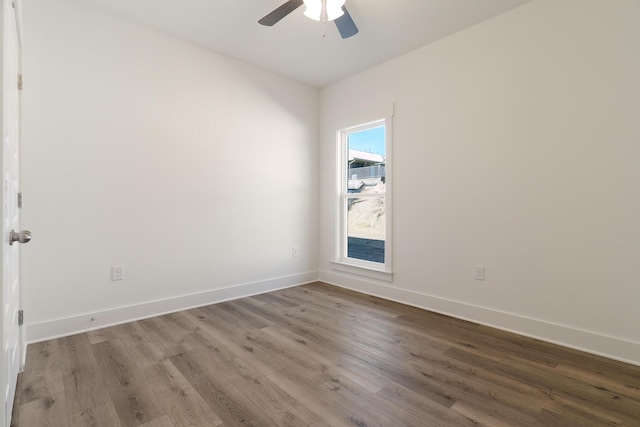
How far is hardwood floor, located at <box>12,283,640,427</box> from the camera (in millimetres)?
1514

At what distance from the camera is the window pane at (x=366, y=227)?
3.70 meters

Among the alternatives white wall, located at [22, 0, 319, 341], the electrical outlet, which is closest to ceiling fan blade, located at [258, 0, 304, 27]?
white wall, located at [22, 0, 319, 341]

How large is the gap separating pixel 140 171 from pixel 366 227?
2567 millimetres

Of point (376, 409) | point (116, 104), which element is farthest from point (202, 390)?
point (116, 104)

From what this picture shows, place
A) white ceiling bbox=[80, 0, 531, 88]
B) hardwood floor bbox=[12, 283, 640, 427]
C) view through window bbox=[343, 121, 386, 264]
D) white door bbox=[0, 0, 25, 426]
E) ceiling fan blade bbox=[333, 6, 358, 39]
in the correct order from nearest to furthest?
white door bbox=[0, 0, 25, 426]
hardwood floor bbox=[12, 283, 640, 427]
ceiling fan blade bbox=[333, 6, 358, 39]
white ceiling bbox=[80, 0, 531, 88]
view through window bbox=[343, 121, 386, 264]

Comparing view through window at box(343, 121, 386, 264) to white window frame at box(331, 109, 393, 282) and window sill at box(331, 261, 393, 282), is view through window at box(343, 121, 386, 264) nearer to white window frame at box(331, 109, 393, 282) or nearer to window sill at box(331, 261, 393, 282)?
white window frame at box(331, 109, 393, 282)

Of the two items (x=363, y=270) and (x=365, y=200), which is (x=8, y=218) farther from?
(x=365, y=200)

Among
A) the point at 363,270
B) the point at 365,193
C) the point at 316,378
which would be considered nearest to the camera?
the point at 316,378

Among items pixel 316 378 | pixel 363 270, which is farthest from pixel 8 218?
pixel 363 270

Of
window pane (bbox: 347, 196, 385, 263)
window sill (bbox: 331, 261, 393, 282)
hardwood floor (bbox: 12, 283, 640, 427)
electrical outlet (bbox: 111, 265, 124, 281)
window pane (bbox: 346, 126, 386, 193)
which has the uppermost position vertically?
window pane (bbox: 346, 126, 386, 193)

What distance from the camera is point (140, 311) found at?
2771 millimetres

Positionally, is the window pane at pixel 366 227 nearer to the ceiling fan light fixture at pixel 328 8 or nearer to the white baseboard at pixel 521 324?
the white baseboard at pixel 521 324

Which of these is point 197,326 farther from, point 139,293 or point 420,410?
point 420,410

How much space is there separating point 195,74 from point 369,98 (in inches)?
76.9
